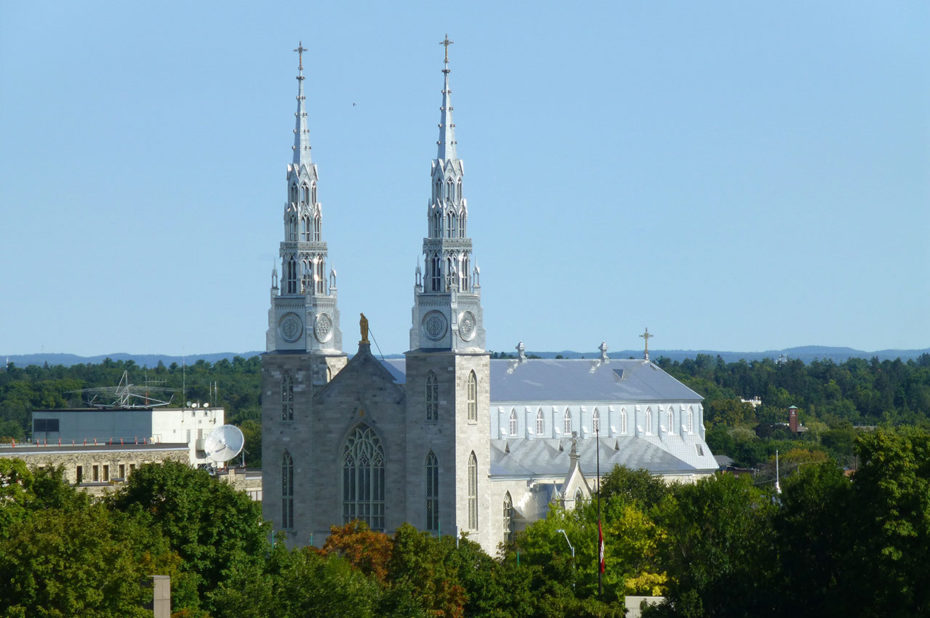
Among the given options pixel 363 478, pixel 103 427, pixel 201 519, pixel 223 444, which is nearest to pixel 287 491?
pixel 363 478

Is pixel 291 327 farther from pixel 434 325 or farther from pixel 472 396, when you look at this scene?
pixel 472 396

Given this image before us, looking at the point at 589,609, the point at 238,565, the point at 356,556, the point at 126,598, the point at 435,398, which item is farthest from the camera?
the point at 435,398

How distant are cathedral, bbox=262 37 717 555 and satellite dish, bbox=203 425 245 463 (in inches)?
1061

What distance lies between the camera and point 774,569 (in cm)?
8588

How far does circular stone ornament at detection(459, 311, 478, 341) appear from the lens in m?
119

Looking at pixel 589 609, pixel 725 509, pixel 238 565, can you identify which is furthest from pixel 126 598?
pixel 725 509

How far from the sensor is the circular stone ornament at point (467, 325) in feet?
391

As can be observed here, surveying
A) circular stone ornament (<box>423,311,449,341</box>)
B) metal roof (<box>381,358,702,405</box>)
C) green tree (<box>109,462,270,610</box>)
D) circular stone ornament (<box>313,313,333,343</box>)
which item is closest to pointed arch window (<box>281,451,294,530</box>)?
circular stone ornament (<box>313,313,333,343</box>)

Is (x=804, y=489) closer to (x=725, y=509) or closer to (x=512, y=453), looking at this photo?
(x=725, y=509)

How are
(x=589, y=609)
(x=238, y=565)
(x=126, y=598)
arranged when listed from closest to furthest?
(x=126, y=598) < (x=238, y=565) < (x=589, y=609)

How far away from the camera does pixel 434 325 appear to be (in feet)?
391

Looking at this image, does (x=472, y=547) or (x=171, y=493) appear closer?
(x=171, y=493)

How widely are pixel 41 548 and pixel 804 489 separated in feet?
111

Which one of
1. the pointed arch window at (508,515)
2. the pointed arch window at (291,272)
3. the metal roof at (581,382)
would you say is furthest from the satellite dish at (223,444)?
the pointed arch window at (291,272)
